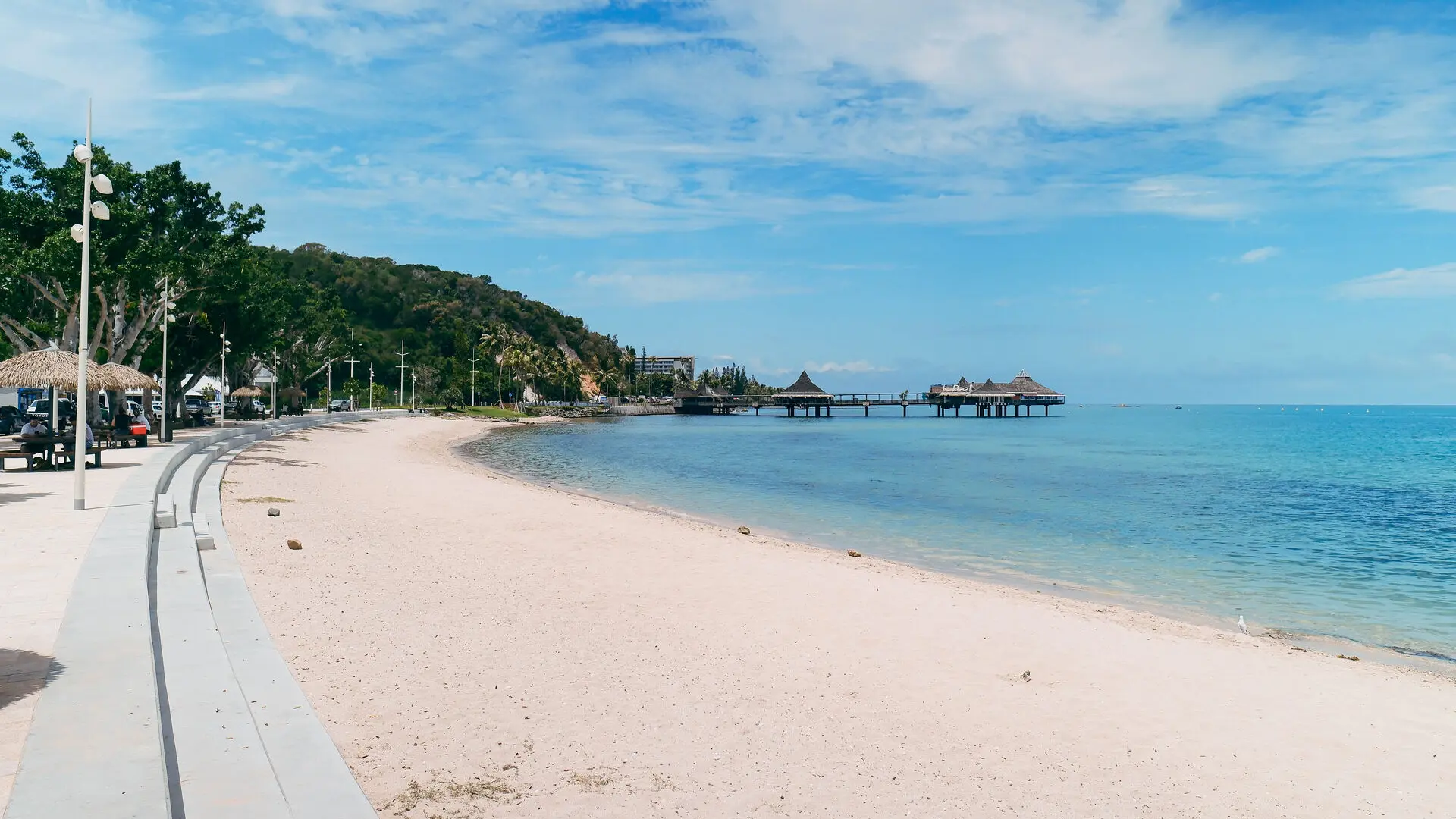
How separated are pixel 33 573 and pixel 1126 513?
2397 centimetres

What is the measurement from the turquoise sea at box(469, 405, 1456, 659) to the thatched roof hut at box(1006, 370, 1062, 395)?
7384cm

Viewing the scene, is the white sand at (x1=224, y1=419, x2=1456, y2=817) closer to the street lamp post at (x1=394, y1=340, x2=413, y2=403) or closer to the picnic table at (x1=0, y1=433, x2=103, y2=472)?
the picnic table at (x1=0, y1=433, x2=103, y2=472)

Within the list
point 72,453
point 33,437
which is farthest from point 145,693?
point 72,453

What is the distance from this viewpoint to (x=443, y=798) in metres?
4.79

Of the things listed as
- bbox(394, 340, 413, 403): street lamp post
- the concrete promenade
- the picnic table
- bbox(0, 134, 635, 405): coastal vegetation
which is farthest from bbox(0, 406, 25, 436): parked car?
bbox(394, 340, 413, 403): street lamp post

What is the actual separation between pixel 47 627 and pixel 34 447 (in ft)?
46.8

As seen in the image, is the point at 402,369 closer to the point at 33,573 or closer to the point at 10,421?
the point at 10,421

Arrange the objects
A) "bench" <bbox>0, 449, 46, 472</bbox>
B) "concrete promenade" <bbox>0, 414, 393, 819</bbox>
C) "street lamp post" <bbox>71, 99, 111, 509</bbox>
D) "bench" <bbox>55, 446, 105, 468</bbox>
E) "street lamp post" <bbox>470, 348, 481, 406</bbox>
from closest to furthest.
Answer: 1. "concrete promenade" <bbox>0, 414, 393, 819</bbox>
2. "street lamp post" <bbox>71, 99, 111, 509</bbox>
3. "bench" <bbox>0, 449, 46, 472</bbox>
4. "bench" <bbox>55, 446, 105, 468</bbox>
5. "street lamp post" <bbox>470, 348, 481, 406</bbox>

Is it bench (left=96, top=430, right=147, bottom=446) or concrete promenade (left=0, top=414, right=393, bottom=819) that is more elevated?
bench (left=96, top=430, right=147, bottom=446)

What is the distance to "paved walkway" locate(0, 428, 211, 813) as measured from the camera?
16.2 ft

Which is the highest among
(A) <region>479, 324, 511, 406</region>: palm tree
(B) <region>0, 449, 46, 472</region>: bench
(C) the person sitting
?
(A) <region>479, 324, 511, 406</region>: palm tree

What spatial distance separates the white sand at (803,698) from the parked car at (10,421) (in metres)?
26.0

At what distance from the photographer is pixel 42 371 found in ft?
59.8

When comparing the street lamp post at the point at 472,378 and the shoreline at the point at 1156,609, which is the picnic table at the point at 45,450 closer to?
the shoreline at the point at 1156,609
